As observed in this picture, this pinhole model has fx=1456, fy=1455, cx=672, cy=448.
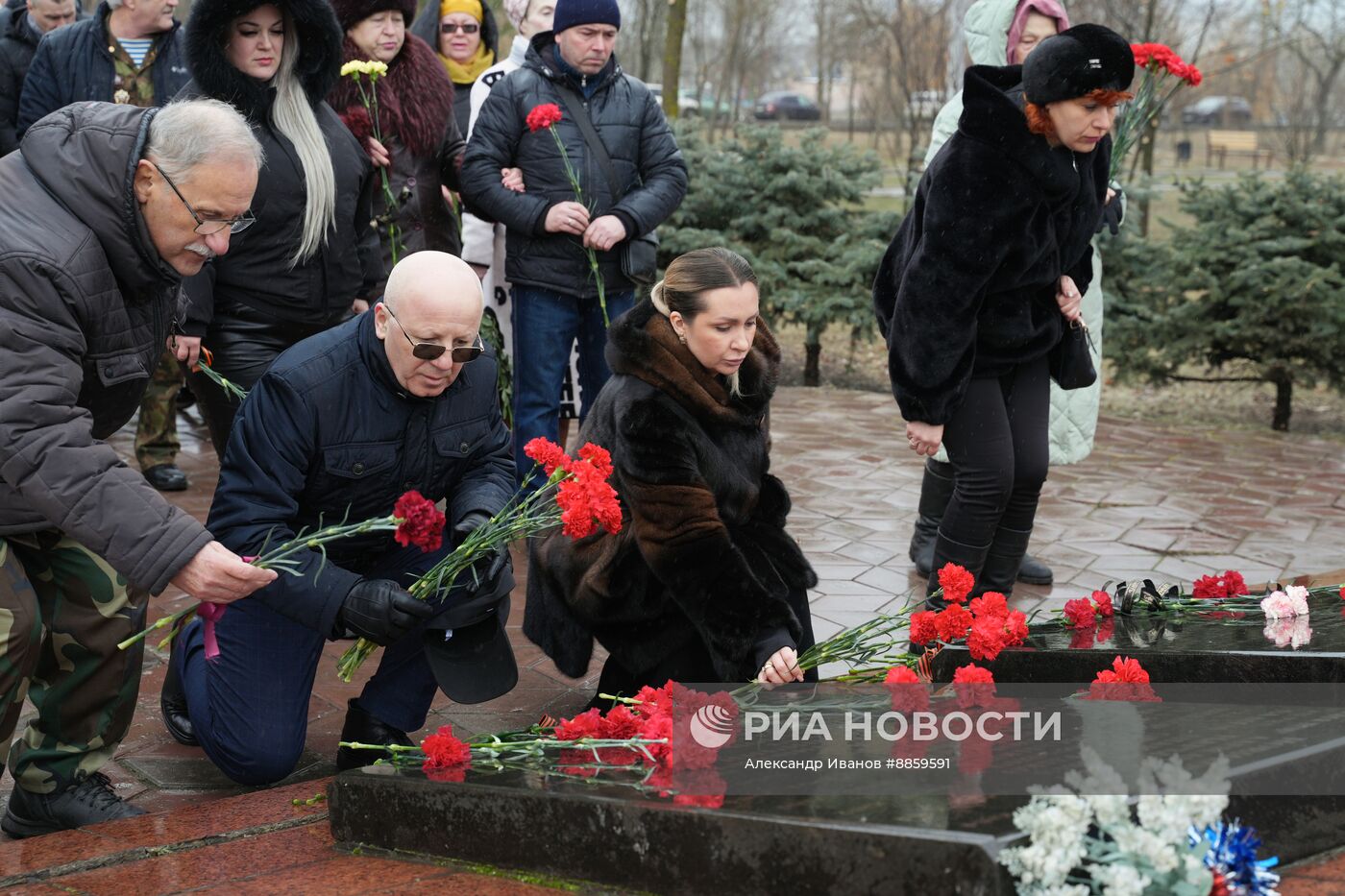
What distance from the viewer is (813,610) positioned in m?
5.24

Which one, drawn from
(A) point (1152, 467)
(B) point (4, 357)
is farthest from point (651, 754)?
(A) point (1152, 467)

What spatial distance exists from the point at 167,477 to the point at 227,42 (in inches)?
103

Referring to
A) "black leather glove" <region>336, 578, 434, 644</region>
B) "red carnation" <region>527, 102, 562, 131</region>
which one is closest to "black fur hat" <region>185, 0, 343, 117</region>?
"red carnation" <region>527, 102, 562, 131</region>

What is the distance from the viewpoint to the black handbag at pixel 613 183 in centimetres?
588

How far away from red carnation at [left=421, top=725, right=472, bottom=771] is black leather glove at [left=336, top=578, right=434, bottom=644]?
1.50 ft

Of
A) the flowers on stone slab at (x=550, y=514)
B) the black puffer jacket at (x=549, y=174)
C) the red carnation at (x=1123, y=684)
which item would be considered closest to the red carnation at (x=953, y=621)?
the red carnation at (x=1123, y=684)

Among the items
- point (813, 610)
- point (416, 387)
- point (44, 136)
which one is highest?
point (44, 136)

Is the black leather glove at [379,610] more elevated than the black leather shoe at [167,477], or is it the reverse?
the black leather glove at [379,610]

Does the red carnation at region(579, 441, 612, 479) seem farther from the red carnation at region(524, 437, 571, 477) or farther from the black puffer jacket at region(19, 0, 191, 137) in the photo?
the black puffer jacket at region(19, 0, 191, 137)

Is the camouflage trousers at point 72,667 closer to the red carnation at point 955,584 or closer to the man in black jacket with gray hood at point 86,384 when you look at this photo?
the man in black jacket with gray hood at point 86,384

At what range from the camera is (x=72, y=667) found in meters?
3.50

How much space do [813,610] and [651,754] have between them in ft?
7.87

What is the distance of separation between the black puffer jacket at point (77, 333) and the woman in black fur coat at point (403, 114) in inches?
88.2

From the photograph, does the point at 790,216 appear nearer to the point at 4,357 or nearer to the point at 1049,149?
the point at 1049,149
